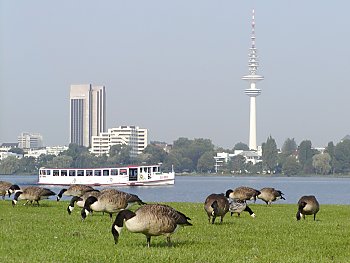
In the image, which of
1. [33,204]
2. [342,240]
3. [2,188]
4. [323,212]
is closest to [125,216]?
[342,240]

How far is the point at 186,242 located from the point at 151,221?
2115 mm

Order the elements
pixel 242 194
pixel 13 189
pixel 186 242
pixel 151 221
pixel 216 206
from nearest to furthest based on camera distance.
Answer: pixel 151 221
pixel 186 242
pixel 216 206
pixel 242 194
pixel 13 189

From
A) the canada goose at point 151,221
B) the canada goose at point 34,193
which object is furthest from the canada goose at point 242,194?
the canada goose at point 151,221

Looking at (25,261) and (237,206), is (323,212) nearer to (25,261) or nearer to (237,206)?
(237,206)

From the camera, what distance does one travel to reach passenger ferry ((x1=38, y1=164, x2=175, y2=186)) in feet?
363

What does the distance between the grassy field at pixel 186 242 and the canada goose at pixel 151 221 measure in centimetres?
40

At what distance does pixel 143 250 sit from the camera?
17.5 m

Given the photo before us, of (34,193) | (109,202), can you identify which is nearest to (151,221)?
(109,202)

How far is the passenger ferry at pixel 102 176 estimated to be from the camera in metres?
111

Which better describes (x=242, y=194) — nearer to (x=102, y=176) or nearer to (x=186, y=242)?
(x=186, y=242)

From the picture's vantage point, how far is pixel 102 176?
11106cm

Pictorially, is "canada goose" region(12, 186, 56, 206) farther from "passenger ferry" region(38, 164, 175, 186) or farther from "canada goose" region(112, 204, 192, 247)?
"passenger ferry" region(38, 164, 175, 186)

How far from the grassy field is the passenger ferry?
3268 inches

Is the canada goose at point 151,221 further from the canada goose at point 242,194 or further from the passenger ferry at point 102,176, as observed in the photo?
the passenger ferry at point 102,176
